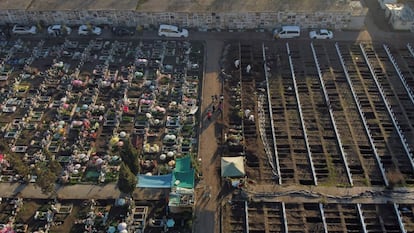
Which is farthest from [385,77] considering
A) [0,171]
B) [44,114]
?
[0,171]

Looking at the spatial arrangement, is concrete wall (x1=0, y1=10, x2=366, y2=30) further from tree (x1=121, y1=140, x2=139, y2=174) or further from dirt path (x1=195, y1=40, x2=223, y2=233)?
tree (x1=121, y1=140, x2=139, y2=174)

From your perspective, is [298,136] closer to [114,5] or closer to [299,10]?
[299,10]

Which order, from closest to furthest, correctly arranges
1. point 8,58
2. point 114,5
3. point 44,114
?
1. point 44,114
2. point 8,58
3. point 114,5

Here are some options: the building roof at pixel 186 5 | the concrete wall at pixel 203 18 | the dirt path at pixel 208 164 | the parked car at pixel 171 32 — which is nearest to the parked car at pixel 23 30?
the concrete wall at pixel 203 18

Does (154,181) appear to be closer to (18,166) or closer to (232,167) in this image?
(232,167)

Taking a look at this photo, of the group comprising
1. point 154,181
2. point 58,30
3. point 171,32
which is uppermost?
point 58,30

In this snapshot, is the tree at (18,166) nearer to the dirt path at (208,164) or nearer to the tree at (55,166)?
the tree at (55,166)

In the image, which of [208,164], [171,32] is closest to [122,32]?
[171,32]
